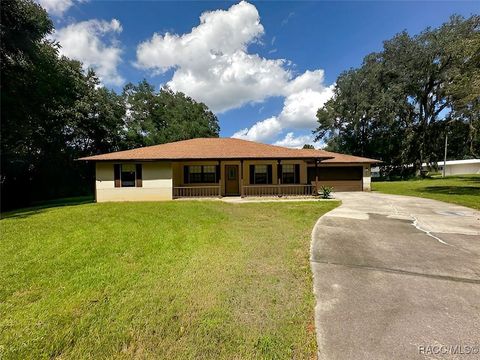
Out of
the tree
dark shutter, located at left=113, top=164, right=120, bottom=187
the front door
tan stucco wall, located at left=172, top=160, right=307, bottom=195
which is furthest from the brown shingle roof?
the tree

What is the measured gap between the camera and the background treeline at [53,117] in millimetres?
16984

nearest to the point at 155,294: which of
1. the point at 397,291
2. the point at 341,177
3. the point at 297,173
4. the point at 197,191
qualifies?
the point at 397,291

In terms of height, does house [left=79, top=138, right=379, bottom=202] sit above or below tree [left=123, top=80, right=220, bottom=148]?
below

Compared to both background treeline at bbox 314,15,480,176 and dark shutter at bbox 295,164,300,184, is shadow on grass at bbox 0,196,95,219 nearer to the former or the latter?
dark shutter at bbox 295,164,300,184

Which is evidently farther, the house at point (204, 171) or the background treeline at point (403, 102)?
the background treeline at point (403, 102)

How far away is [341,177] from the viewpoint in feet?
70.7

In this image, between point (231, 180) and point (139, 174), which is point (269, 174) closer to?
point (231, 180)

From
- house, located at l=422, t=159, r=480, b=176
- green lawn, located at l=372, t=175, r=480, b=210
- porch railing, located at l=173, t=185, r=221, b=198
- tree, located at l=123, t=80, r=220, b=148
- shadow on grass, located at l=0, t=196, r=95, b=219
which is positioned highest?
tree, located at l=123, t=80, r=220, b=148

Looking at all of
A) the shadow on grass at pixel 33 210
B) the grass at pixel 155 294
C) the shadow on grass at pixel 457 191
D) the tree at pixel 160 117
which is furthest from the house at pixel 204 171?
the tree at pixel 160 117

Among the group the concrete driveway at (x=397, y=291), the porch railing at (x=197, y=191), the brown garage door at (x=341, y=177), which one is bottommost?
the concrete driveway at (x=397, y=291)

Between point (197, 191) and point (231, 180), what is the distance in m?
2.55

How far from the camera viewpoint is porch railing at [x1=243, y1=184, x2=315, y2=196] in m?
16.9

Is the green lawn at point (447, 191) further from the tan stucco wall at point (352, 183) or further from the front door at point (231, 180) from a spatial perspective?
the front door at point (231, 180)

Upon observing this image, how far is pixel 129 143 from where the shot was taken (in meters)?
33.2
